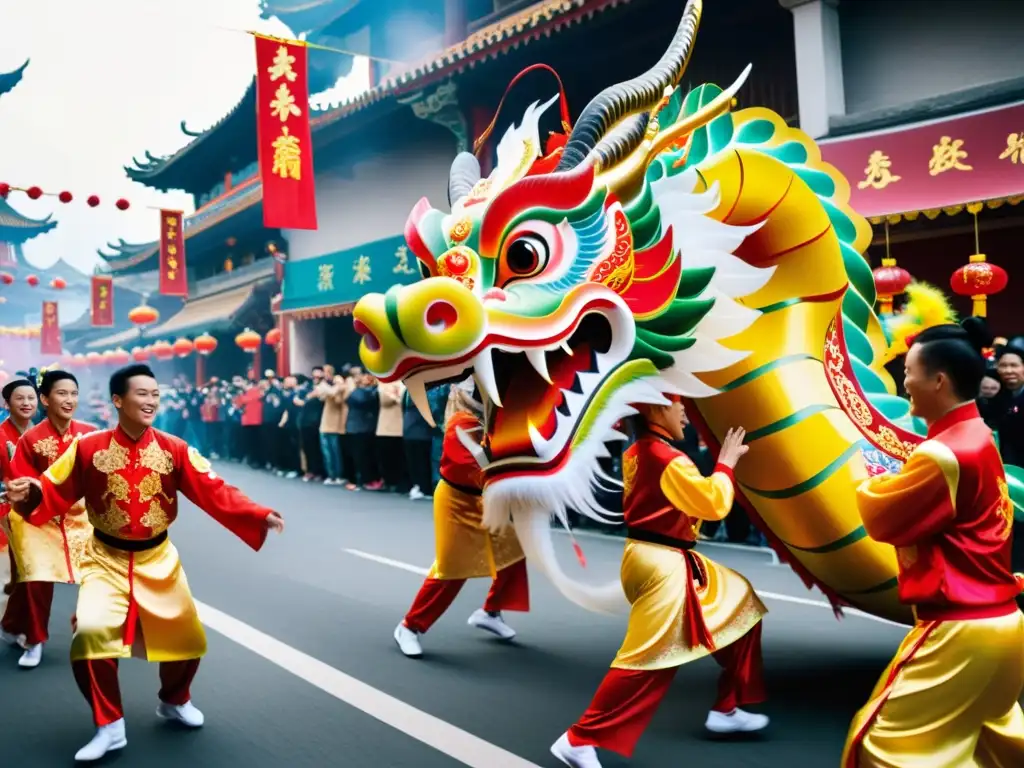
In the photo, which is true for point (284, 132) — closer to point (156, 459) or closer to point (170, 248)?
point (170, 248)

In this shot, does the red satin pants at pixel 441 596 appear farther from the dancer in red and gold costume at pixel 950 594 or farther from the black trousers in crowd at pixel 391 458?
the black trousers in crowd at pixel 391 458

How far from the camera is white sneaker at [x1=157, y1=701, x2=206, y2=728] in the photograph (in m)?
3.99

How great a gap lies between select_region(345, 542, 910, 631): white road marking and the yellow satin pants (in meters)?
1.84

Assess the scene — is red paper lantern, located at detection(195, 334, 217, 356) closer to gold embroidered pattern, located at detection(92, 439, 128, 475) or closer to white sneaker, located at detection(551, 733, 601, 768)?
gold embroidered pattern, located at detection(92, 439, 128, 475)

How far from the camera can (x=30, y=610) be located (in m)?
5.14

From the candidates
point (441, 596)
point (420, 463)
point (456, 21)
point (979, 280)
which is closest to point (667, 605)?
point (441, 596)

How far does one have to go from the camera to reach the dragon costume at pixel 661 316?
9.77ft

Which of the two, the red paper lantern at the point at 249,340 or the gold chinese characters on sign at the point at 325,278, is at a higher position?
the gold chinese characters on sign at the point at 325,278

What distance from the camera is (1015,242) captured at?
910 cm

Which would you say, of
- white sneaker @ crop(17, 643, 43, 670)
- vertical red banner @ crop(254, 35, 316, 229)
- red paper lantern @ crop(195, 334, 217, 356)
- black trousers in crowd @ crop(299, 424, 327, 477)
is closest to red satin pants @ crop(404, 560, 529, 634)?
white sneaker @ crop(17, 643, 43, 670)

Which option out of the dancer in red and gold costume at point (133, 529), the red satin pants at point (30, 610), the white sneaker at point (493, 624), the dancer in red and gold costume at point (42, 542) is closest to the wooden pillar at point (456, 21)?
the dancer in red and gold costume at point (42, 542)

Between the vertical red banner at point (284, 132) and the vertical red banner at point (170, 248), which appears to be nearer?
the vertical red banner at point (284, 132)

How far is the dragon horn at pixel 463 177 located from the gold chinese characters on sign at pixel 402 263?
9855 millimetres

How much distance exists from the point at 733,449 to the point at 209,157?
2401 centimetres
